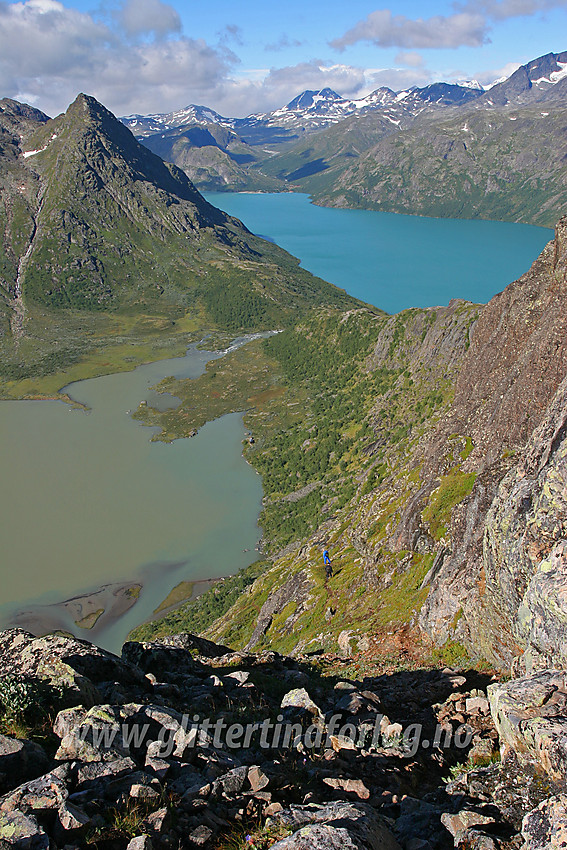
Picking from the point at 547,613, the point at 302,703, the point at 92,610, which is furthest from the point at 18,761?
the point at 92,610

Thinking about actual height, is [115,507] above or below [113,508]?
above

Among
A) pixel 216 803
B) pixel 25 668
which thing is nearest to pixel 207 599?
pixel 25 668

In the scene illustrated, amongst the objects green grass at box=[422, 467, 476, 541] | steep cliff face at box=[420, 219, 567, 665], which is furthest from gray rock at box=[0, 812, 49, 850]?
green grass at box=[422, 467, 476, 541]

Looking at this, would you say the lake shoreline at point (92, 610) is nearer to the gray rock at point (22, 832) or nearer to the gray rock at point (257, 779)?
the gray rock at point (257, 779)

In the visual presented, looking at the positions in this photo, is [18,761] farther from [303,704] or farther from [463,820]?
[463,820]

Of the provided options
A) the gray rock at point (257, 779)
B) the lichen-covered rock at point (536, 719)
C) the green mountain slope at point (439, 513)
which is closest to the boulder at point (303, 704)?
the gray rock at point (257, 779)

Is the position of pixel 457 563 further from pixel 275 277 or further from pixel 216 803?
pixel 275 277
